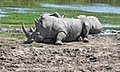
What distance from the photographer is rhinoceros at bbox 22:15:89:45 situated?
14.9 metres

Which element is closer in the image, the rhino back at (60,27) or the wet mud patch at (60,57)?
the wet mud patch at (60,57)

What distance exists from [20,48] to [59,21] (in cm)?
280

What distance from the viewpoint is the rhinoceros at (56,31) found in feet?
49.0

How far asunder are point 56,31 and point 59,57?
9.79 feet

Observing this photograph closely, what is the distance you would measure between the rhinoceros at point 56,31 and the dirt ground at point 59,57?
15.9 inches

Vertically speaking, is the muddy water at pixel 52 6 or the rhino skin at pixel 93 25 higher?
the rhino skin at pixel 93 25

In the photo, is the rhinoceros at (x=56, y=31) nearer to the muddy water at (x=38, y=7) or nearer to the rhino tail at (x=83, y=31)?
the rhino tail at (x=83, y=31)

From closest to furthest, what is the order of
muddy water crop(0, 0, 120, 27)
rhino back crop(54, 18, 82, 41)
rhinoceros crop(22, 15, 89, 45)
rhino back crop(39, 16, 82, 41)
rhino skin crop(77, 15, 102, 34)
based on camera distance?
1. rhinoceros crop(22, 15, 89, 45)
2. rhino back crop(39, 16, 82, 41)
3. rhino back crop(54, 18, 82, 41)
4. rhino skin crop(77, 15, 102, 34)
5. muddy water crop(0, 0, 120, 27)

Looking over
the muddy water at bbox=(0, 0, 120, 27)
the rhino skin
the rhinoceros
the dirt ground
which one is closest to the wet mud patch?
the dirt ground

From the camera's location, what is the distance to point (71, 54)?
1298cm

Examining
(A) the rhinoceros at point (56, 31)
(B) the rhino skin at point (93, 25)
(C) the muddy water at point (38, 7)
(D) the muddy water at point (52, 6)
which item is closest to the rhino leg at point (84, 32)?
(A) the rhinoceros at point (56, 31)

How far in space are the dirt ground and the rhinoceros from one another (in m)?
0.40

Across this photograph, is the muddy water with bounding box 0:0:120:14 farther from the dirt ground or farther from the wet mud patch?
the wet mud patch

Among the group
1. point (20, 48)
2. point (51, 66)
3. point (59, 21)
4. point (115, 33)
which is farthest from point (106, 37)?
point (51, 66)
